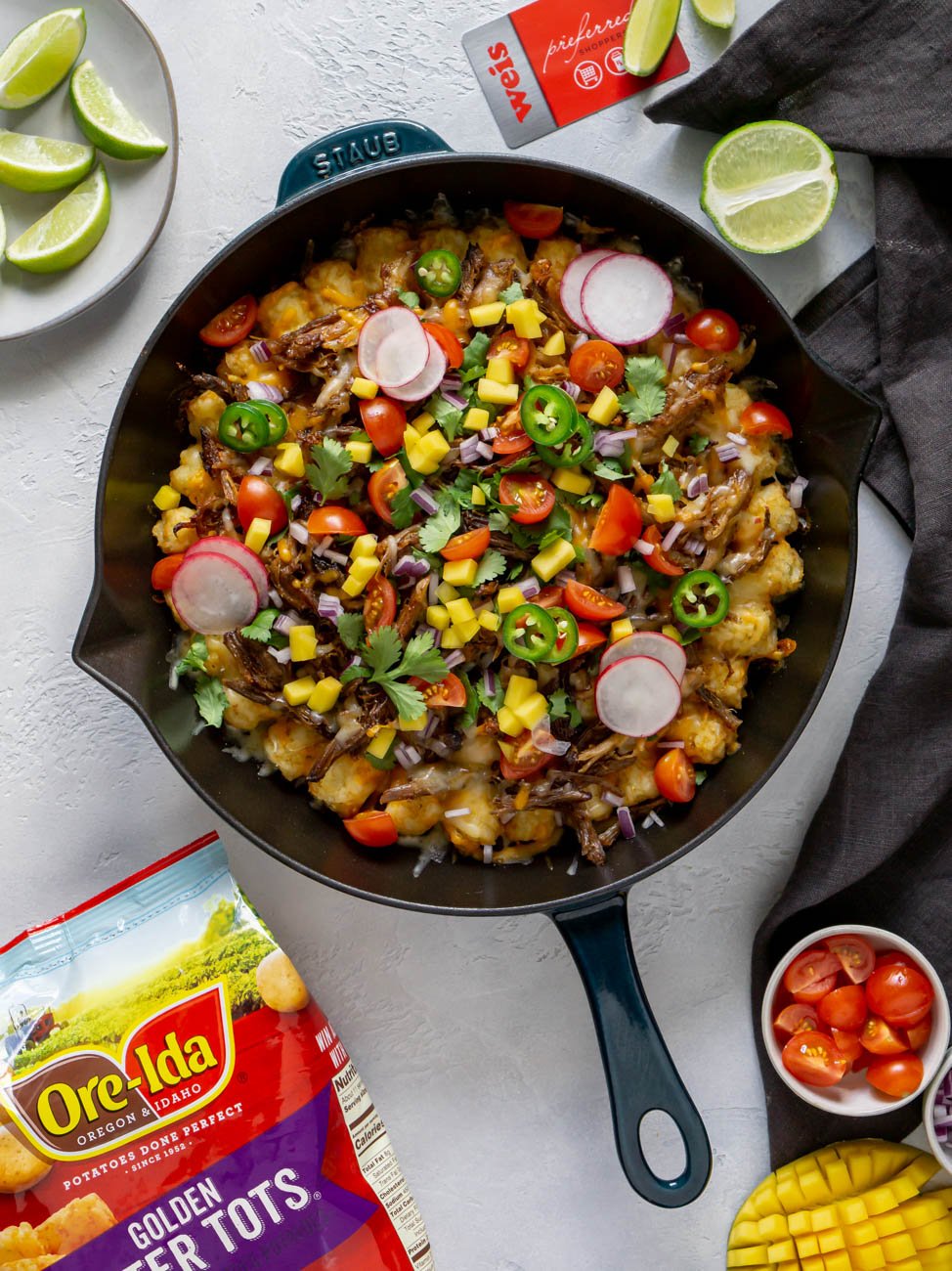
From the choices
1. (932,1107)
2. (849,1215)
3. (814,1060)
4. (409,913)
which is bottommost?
(849,1215)

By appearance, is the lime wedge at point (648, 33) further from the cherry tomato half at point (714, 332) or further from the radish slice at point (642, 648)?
the radish slice at point (642, 648)

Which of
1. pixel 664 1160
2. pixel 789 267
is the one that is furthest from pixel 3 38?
pixel 664 1160

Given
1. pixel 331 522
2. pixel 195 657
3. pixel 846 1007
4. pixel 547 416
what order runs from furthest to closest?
pixel 846 1007 → pixel 195 657 → pixel 331 522 → pixel 547 416

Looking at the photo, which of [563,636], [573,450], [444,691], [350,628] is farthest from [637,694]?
[350,628]

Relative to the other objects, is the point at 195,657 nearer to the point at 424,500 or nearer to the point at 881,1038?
the point at 424,500

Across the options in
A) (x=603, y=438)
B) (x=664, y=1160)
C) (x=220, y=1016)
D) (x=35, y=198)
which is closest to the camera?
(x=603, y=438)

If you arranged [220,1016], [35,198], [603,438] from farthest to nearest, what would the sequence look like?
[35,198] < [220,1016] < [603,438]

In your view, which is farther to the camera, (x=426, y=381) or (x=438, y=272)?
(x=438, y=272)

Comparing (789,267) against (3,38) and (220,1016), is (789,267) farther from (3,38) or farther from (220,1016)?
(220,1016)

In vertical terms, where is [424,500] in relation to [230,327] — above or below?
below
